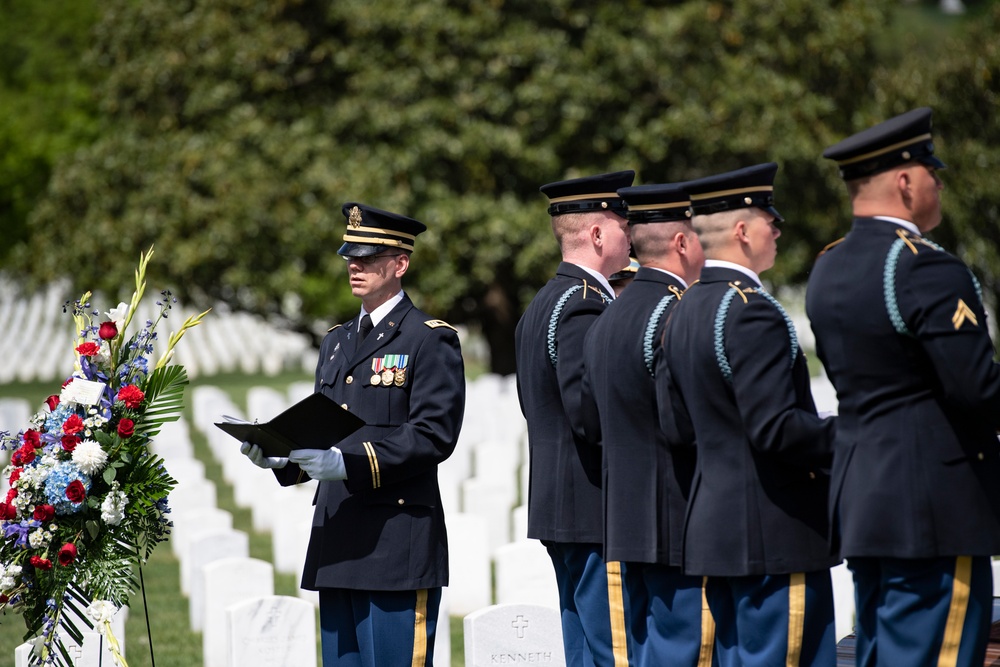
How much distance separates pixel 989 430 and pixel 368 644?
220cm

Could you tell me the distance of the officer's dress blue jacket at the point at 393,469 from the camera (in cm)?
456

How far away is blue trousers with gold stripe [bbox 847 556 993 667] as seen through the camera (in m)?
3.44

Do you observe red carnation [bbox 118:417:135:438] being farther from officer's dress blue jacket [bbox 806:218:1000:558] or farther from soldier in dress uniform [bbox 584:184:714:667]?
officer's dress blue jacket [bbox 806:218:1000:558]

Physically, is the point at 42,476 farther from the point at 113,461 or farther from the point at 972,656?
the point at 972,656

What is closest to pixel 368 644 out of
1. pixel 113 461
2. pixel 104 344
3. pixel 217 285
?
pixel 113 461

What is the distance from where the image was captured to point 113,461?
16.2ft

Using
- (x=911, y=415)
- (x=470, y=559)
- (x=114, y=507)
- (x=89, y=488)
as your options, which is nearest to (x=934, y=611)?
(x=911, y=415)

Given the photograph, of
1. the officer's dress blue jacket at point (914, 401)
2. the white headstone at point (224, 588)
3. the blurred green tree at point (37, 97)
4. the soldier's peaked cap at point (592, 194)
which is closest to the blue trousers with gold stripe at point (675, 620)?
the officer's dress blue jacket at point (914, 401)

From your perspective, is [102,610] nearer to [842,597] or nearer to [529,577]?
[529,577]

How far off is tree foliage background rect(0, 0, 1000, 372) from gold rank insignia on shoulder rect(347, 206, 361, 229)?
40.3 feet

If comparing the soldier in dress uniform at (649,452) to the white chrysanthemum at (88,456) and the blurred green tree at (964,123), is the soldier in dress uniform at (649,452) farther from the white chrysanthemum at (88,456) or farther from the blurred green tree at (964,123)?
the blurred green tree at (964,123)

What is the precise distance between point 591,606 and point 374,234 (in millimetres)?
1539

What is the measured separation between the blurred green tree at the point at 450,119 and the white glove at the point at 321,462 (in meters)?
12.9

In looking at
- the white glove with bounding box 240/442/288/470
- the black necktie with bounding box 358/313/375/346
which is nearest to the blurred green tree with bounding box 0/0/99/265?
the black necktie with bounding box 358/313/375/346
